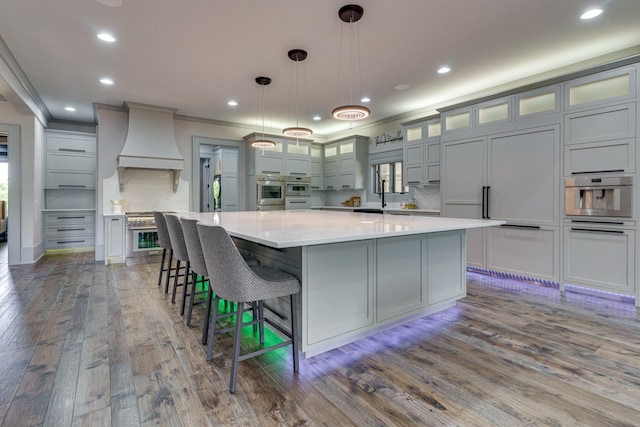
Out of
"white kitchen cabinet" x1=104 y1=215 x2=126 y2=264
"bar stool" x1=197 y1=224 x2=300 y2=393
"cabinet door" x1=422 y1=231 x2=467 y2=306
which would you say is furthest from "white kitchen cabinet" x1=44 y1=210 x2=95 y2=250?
"cabinet door" x1=422 y1=231 x2=467 y2=306

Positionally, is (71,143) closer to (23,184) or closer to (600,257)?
(23,184)

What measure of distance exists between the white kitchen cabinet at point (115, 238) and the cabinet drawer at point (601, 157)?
6418 millimetres

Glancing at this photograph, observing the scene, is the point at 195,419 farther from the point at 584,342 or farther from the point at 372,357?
the point at 584,342

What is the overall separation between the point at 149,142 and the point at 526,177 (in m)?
5.83

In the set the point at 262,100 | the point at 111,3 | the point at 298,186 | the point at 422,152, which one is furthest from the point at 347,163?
the point at 111,3

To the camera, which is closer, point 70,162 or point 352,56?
point 352,56

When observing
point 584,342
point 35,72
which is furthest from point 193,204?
point 584,342

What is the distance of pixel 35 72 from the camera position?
416cm

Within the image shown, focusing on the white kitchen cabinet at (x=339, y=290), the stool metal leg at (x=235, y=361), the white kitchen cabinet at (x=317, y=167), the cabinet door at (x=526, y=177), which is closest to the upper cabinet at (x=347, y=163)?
the white kitchen cabinet at (x=317, y=167)

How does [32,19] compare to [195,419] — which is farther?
[32,19]

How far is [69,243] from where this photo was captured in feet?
21.3

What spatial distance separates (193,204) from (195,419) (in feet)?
17.6

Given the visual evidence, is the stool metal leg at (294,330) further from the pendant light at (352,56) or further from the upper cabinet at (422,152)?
the upper cabinet at (422,152)

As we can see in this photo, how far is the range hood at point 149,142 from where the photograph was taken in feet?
17.7
